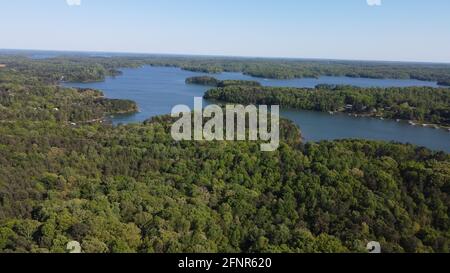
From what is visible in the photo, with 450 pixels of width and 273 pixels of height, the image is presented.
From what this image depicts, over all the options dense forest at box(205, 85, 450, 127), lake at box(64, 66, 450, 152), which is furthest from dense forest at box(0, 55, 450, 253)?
dense forest at box(205, 85, 450, 127)

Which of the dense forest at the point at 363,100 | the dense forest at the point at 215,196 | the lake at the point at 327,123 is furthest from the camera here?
the dense forest at the point at 363,100

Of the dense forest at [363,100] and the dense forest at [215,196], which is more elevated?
the dense forest at [363,100]

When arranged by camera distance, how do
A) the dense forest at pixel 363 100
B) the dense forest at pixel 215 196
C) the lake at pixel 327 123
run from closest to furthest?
the dense forest at pixel 215 196 → the lake at pixel 327 123 → the dense forest at pixel 363 100

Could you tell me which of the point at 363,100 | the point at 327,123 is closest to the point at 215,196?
the point at 327,123

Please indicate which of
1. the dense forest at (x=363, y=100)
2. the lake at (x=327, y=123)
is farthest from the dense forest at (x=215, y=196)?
the dense forest at (x=363, y=100)

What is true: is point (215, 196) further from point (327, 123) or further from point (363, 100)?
point (363, 100)

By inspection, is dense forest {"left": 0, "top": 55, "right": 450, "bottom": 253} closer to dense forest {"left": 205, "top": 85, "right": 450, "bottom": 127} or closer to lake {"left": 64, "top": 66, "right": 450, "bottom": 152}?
lake {"left": 64, "top": 66, "right": 450, "bottom": 152}

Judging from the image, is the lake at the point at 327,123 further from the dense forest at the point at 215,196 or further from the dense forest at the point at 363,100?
the dense forest at the point at 215,196
